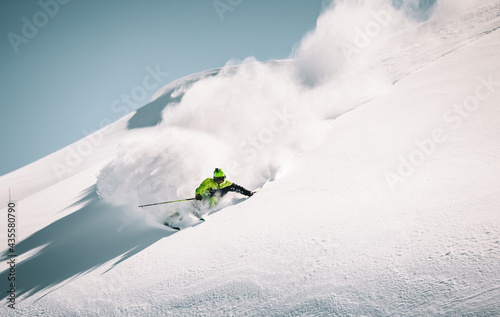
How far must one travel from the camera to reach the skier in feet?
25.1

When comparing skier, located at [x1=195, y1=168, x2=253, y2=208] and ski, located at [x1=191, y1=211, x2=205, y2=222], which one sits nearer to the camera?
ski, located at [x1=191, y1=211, x2=205, y2=222]

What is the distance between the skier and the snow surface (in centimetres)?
37

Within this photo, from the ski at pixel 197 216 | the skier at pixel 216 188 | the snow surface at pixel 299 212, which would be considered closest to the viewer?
the snow surface at pixel 299 212

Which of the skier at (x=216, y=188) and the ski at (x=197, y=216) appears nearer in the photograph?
the ski at (x=197, y=216)

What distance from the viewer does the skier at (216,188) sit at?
7664 millimetres

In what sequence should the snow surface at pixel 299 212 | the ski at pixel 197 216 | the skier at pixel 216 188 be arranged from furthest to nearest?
the skier at pixel 216 188 → the ski at pixel 197 216 → the snow surface at pixel 299 212

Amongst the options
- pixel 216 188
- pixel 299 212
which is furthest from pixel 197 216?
pixel 299 212

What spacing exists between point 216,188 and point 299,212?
309cm

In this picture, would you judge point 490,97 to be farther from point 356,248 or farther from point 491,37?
point 356,248

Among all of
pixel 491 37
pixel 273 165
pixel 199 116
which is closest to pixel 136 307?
pixel 273 165

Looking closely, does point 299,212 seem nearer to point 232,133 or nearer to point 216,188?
point 216,188

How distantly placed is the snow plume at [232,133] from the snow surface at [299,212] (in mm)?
76

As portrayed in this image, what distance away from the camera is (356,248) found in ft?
12.9

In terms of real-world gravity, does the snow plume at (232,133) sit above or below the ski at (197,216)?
above
